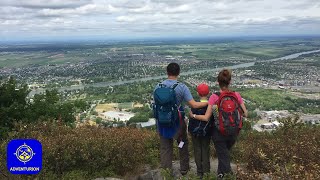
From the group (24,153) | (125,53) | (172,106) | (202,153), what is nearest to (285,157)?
(202,153)

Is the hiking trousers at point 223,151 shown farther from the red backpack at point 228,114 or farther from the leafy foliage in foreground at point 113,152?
the leafy foliage in foreground at point 113,152

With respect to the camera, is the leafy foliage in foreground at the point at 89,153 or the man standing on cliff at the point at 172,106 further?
the leafy foliage in foreground at the point at 89,153

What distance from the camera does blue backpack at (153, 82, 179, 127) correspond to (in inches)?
166

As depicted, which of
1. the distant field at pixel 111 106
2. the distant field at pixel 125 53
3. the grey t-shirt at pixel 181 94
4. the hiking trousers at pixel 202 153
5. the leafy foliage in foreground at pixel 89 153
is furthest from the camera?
the distant field at pixel 125 53

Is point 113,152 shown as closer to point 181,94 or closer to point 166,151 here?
point 166,151

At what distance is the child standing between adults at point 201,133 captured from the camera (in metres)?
4.21

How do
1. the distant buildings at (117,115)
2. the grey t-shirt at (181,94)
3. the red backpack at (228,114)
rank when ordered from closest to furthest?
the red backpack at (228,114) < the grey t-shirt at (181,94) < the distant buildings at (117,115)

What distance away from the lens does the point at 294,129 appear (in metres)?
6.43

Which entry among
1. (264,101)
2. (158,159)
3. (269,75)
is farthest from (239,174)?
(269,75)

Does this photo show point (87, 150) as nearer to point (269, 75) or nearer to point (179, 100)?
point (179, 100)

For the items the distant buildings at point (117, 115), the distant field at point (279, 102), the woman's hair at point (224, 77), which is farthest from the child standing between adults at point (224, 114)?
the distant field at point (279, 102)

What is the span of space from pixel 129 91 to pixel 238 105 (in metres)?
47.6

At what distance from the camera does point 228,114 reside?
3.94 meters

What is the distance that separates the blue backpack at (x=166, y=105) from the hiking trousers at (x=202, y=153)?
0.41 m
